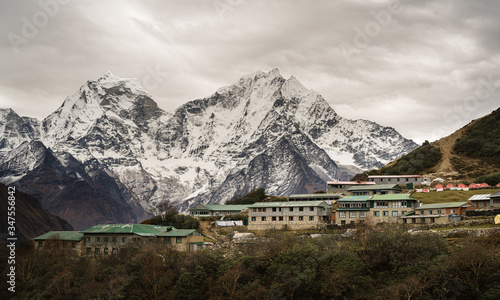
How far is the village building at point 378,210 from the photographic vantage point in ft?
300

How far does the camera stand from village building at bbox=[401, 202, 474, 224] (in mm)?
82500

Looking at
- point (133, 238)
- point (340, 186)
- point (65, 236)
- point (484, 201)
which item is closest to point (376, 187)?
point (340, 186)

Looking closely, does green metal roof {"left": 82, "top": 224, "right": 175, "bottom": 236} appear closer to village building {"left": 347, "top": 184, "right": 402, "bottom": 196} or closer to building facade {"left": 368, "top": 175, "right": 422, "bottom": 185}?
village building {"left": 347, "top": 184, "right": 402, "bottom": 196}

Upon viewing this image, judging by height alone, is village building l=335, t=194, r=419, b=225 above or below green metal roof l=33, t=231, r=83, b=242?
above

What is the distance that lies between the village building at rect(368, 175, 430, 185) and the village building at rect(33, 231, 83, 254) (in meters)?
76.2

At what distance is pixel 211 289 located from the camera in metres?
67.1

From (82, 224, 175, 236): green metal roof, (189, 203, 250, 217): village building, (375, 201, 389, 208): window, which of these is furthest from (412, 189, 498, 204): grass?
(82, 224, 175, 236): green metal roof

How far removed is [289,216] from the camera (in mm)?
96750

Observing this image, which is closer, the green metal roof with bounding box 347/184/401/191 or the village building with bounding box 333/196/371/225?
the village building with bounding box 333/196/371/225

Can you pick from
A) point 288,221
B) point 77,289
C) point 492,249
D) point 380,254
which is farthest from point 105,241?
point 492,249

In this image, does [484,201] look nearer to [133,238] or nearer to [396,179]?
[396,179]

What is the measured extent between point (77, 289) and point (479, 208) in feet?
202

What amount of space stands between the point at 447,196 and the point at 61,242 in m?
69.9

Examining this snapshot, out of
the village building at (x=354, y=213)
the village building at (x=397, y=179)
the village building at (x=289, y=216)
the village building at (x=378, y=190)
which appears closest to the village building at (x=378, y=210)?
→ the village building at (x=354, y=213)
